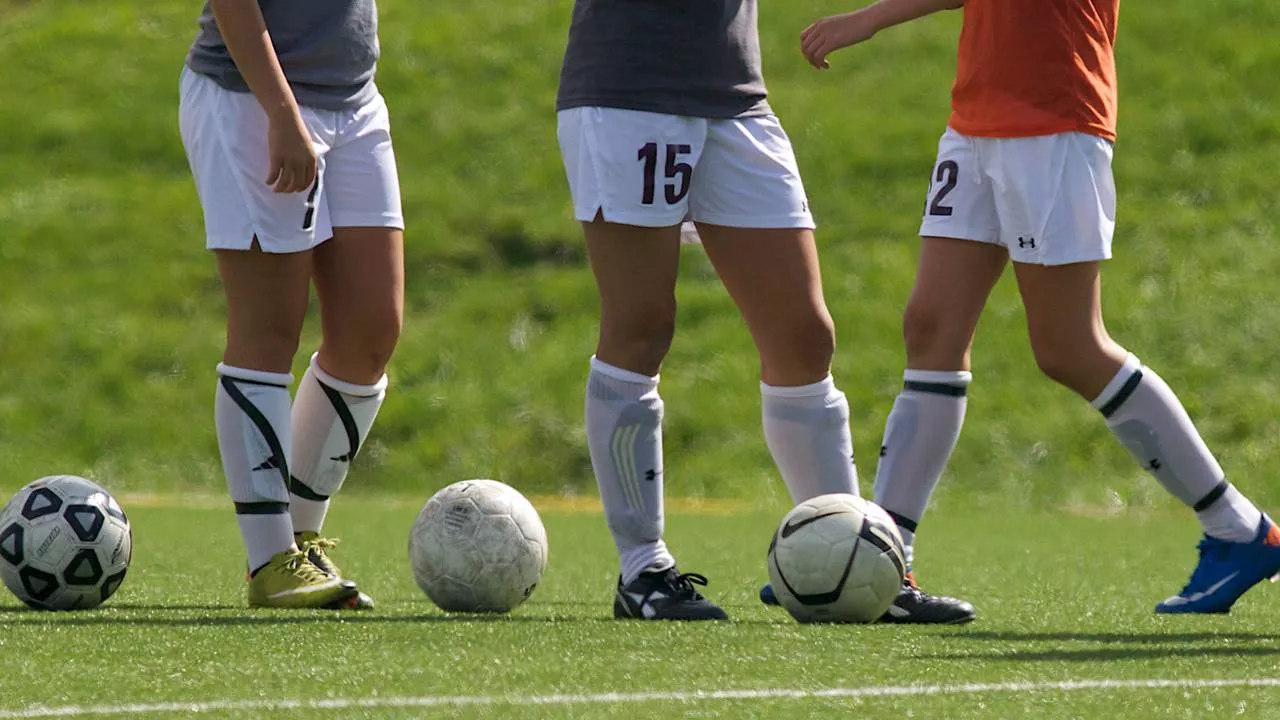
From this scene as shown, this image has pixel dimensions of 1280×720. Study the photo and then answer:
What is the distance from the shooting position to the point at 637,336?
4.84 metres

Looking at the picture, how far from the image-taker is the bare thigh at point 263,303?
496cm

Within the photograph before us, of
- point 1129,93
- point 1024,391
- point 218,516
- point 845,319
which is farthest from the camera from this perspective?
point 1129,93

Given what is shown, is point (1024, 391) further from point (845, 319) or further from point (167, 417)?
point (167, 417)

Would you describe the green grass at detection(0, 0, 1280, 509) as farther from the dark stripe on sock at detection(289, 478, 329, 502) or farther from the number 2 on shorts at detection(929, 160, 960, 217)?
the number 2 on shorts at detection(929, 160, 960, 217)

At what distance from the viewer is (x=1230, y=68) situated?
1841 centimetres

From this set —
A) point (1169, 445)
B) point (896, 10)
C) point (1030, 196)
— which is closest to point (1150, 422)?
point (1169, 445)

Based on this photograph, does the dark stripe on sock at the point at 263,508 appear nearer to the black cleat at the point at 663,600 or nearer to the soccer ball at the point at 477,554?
the soccer ball at the point at 477,554

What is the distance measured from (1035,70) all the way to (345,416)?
205 cm

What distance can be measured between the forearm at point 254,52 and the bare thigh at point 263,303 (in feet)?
1.25

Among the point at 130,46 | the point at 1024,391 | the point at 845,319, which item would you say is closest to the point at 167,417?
the point at 845,319

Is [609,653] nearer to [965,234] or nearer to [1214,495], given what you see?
[965,234]

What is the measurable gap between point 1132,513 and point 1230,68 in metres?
8.09

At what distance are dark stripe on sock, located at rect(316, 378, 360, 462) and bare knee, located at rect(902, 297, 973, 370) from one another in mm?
1514

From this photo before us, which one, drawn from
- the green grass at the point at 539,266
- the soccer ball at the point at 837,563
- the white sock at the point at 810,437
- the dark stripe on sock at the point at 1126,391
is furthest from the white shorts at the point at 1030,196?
the green grass at the point at 539,266
